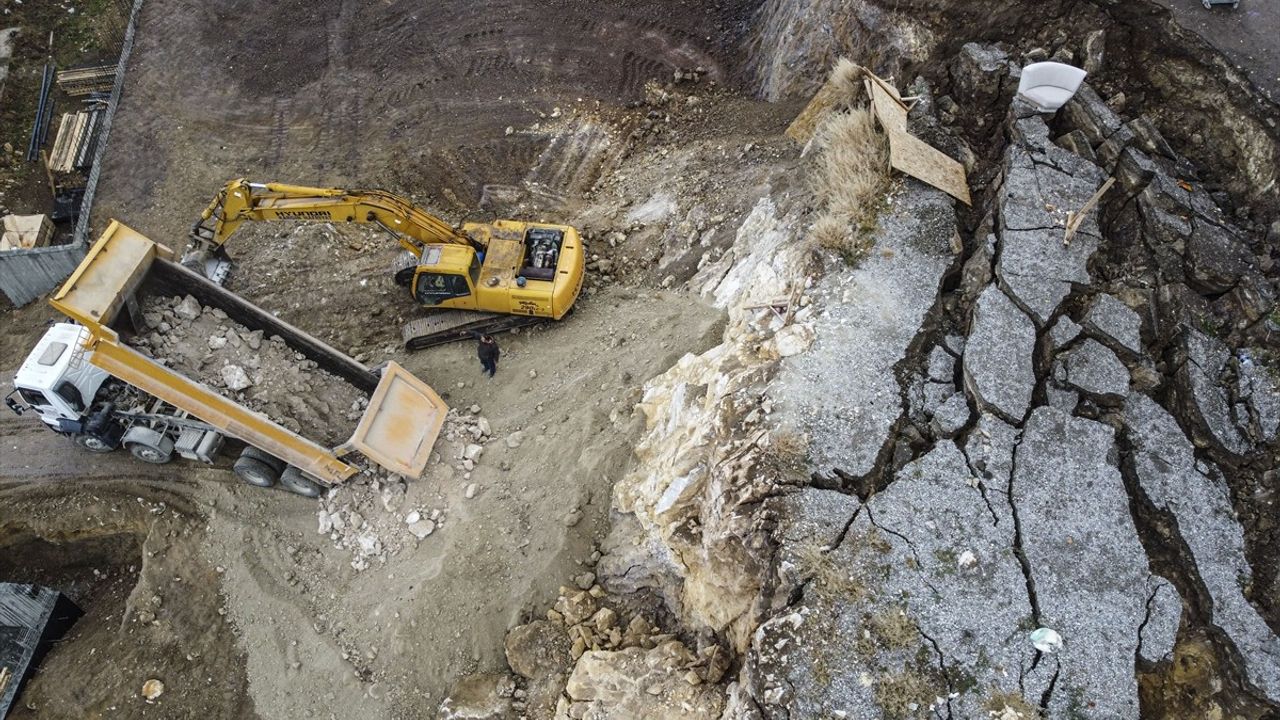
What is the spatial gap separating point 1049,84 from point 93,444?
524 inches

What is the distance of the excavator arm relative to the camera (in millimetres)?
10250

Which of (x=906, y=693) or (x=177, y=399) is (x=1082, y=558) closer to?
(x=906, y=693)

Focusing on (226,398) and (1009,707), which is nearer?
(1009,707)

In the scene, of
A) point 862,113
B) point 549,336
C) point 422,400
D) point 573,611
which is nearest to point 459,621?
point 573,611

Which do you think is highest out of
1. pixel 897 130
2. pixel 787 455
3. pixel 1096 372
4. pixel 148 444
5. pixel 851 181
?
pixel 897 130

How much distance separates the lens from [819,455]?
21.9ft

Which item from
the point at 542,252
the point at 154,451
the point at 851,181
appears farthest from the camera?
the point at 542,252

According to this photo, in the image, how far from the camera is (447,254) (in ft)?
35.4

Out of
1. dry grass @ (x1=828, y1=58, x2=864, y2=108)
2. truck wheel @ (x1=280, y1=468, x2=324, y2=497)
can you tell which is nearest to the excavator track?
truck wheel @ (x1=280, y1=468, x2=324, y2=497)

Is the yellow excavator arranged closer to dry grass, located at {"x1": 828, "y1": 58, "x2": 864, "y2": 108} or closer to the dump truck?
the dump truck

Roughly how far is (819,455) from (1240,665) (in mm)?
3484

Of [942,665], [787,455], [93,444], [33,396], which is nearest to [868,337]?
[787,455]

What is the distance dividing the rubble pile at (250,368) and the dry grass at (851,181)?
6.49 metres

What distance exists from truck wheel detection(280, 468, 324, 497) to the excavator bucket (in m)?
0.88
